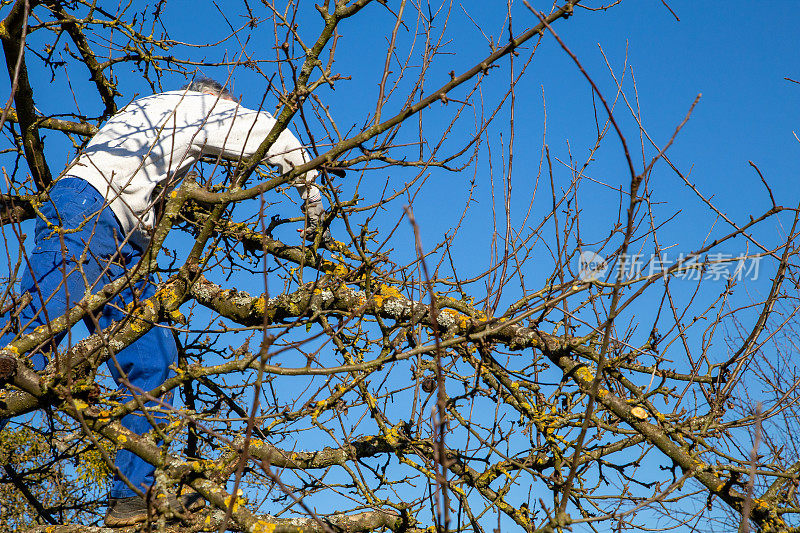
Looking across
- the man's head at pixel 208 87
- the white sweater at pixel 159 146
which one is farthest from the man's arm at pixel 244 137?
the man's head at pixel 208 87

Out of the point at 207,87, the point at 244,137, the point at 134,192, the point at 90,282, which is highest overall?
the point at 207,87

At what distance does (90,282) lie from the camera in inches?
125

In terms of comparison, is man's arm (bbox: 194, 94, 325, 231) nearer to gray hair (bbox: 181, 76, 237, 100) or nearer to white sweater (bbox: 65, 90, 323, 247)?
white sweater (bbox: 65, 90, 323, 247)

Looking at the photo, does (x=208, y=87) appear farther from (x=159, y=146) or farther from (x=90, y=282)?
(x=90, y=282)

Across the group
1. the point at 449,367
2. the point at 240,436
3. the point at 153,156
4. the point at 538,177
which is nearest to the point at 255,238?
the point at 153,156

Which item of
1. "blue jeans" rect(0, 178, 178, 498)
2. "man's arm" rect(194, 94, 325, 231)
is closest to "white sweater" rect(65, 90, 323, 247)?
"man's arm" rect(194, 94, 325, 231)

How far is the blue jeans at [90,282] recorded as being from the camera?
2.87 m

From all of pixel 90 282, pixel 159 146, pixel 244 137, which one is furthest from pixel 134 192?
pixel 244 137

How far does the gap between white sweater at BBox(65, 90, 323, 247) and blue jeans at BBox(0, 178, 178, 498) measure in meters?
0.12

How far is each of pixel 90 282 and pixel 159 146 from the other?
78 cm

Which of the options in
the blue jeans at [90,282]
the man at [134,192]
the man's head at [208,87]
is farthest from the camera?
the man's head at [208,87]

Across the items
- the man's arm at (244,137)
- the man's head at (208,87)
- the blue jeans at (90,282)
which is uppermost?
the man's head at (208,87)

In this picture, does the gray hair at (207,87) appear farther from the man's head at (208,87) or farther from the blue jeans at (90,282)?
the blue jeans at (90,282)

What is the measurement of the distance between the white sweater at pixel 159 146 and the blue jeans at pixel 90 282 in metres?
0.12
